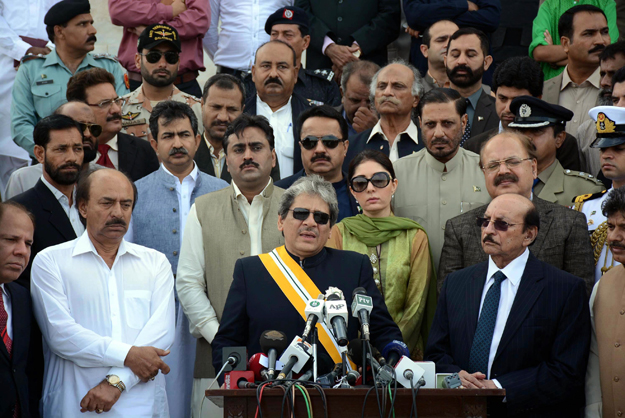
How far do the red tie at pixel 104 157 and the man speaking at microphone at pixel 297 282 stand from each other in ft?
8.64

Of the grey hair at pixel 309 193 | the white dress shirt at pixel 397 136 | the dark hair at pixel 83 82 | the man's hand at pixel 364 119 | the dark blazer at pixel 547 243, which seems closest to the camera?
the grey hair at pixel 309 193

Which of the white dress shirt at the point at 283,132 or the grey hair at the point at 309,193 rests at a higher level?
the white dress shirt at the point at 283,132

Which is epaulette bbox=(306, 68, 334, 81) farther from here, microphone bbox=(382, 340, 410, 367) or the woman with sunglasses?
microphone bbox=(382, 340, 410, 367)

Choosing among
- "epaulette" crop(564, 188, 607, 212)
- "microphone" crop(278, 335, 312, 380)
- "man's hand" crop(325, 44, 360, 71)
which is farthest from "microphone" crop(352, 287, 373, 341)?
"man's hand" crop(325, 44, 360, 71)

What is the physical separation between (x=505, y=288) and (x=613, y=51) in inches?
133

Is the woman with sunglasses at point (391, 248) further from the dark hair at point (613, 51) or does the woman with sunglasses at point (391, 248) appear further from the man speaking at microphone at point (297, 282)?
the dark hair at point (613, 51)

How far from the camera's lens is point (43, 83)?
8.62 m

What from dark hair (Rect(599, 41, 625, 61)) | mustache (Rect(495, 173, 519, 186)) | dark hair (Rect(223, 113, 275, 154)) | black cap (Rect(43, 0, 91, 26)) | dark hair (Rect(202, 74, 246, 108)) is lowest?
mustache (Rect(495, 173, 519, 186))

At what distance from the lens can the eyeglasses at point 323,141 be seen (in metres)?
6.96

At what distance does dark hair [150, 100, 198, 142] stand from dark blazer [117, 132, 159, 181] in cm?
48

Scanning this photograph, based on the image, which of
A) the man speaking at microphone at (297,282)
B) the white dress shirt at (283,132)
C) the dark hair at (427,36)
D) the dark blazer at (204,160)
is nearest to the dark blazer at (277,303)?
the man speaking at microphone at (297,282)

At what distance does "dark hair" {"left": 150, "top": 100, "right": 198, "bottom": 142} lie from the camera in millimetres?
7242

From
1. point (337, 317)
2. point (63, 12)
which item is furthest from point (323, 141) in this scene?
point (63, 12)

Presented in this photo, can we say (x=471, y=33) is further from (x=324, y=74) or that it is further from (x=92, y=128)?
(x=92, y=128)
